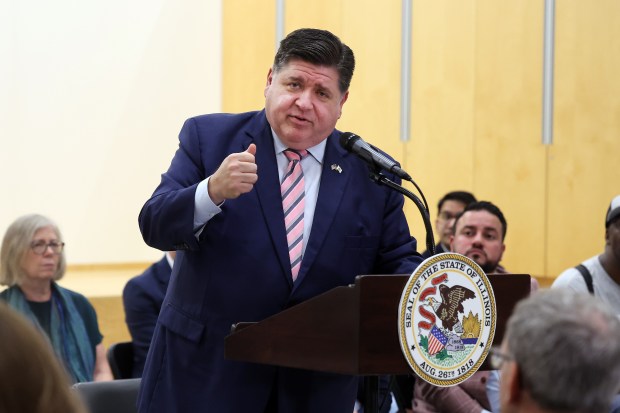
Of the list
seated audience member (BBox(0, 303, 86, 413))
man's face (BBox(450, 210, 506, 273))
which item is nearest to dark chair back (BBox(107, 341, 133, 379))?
man's face (BBox(450, 210, 506, 273))

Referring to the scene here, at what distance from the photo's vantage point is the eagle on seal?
2104 mm

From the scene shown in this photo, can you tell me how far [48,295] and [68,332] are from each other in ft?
0.65

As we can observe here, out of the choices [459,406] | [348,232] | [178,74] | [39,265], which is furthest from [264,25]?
[348,232]

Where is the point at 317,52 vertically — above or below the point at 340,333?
above

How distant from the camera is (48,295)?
15.2ft

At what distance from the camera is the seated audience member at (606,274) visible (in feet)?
13.7

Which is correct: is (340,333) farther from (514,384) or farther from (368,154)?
(514,384)

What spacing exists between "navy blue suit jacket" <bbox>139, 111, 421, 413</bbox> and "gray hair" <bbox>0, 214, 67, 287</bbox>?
Result: 2.29 m

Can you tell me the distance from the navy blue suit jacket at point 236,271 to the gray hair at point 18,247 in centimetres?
229

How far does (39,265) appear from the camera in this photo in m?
4.55

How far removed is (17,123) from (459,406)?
481 centimetres

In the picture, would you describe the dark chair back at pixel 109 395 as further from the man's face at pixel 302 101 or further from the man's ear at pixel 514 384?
the man's ear at pixel 514 384

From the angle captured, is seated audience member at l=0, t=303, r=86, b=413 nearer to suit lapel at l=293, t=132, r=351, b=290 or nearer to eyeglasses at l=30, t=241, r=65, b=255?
suit lapel at l=293, t=132, r=351, b=290

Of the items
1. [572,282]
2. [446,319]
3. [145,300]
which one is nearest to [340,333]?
[446,319]
